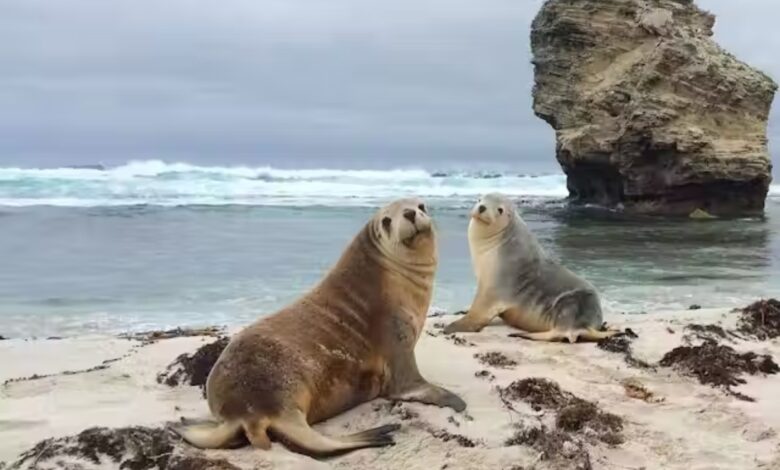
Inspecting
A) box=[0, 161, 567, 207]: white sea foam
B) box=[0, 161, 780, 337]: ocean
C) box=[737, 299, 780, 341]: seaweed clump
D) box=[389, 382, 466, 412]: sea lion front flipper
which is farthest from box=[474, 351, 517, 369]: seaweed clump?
box=[0, 161, 567, 207]: white sea foam

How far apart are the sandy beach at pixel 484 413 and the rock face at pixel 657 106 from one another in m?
22.8

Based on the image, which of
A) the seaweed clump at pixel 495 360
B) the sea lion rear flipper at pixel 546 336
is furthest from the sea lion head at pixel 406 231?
the sea lion rear flipper at pixel 546 336

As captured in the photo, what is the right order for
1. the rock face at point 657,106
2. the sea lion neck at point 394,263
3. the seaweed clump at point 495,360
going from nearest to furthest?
the sea lion neck at point 394,263 → the seaweed clump at point 495,360 → the rock face at point 657,106

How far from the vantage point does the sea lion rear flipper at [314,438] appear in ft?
13.6

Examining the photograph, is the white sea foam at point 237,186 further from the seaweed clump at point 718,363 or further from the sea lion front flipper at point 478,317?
the seaweed clump at point 718,363

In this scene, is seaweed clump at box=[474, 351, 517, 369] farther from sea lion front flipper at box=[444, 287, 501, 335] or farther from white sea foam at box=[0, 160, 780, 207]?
white sea foam at box=[0, 160, 780, 207]

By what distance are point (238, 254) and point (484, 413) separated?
40.8 feet

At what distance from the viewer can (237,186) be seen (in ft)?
145

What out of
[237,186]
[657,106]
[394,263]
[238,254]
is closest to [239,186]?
[237,186]

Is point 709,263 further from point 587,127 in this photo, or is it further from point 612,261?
point 587,127

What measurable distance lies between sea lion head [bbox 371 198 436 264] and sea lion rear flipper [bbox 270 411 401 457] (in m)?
1.04

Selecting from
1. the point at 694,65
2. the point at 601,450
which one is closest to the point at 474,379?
the point at 601,450

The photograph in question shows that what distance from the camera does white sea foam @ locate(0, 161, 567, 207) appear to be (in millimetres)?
35531

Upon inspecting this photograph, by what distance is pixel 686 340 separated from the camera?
6.89 m
